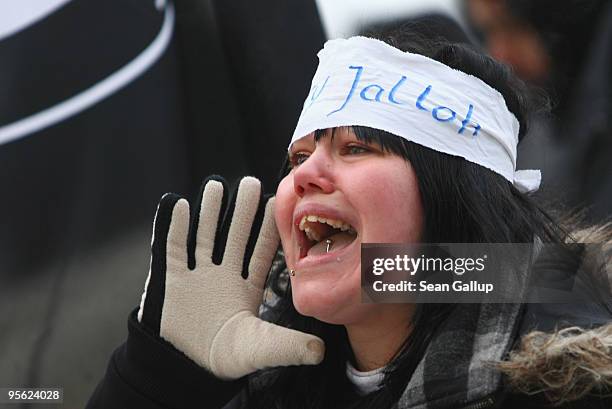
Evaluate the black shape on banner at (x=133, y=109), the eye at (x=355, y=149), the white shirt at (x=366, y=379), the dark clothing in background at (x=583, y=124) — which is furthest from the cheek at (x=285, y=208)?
the dark clothing in background at (x=583, y=124)

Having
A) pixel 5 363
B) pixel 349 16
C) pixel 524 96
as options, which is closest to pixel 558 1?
pixel 349 16

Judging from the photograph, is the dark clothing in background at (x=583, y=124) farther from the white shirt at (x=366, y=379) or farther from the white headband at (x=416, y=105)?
the white shirt at (x=366, y=379)

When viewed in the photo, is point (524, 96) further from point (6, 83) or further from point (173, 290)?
point (6, 83)

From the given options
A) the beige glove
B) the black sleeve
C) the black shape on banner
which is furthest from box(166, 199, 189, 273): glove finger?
the black shape on banner

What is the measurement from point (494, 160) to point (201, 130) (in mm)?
872

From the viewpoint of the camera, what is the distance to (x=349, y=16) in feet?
6.93

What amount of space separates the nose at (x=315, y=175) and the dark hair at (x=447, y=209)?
56 mm

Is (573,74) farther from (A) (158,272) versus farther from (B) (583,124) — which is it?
(A) (158,272)

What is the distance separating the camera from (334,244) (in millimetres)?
1470

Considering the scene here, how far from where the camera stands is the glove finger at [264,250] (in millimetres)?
1654

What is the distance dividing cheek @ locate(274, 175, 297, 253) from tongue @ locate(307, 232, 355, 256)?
64 millimetres

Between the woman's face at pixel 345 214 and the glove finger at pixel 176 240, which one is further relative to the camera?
the glove finger at pixel 176 240

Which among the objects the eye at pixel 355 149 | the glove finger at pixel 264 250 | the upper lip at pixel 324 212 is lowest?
the glove finger at pixel 264 250

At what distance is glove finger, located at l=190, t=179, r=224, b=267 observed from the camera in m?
1.64
